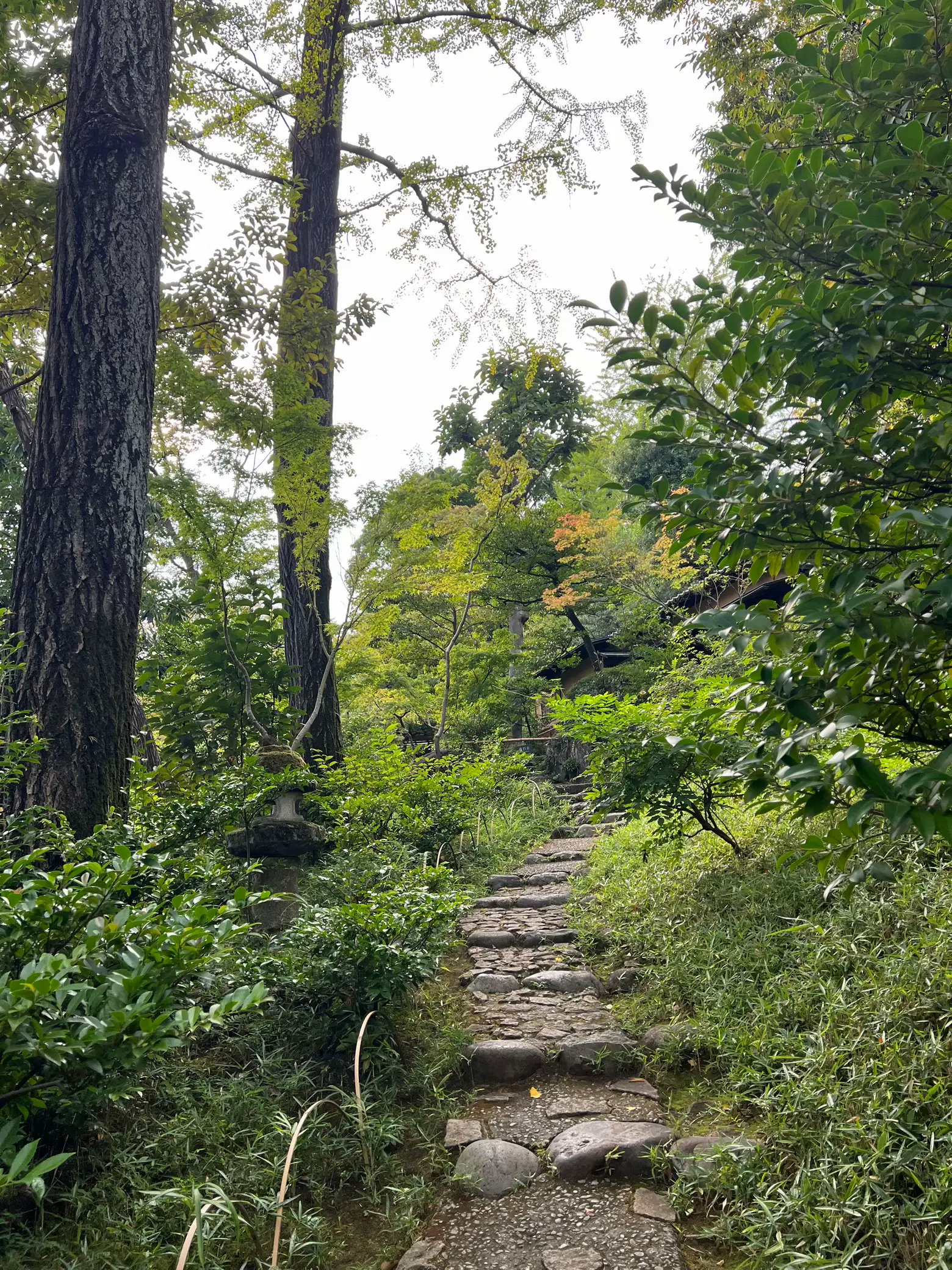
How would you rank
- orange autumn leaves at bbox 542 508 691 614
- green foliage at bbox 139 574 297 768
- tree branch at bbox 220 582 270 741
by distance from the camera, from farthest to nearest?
1. orange autumn leaves at bbox 542 508 691 614
2. green foliage at bbox 139 574 297 768
3. tree branch at bbox 220 582 270 741

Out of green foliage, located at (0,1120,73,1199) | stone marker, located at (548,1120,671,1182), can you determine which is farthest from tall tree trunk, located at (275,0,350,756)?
green foliage, located at (0,1120,73,1199)

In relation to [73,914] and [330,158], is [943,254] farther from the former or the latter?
[330,158]

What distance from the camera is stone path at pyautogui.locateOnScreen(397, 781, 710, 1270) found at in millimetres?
2275

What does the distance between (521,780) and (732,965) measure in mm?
A: 6942

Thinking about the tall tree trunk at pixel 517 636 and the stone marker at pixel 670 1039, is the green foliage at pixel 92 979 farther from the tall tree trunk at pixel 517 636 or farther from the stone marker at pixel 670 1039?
the tall tree trunk at pixel 517 636

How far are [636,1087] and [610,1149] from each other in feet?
1.67

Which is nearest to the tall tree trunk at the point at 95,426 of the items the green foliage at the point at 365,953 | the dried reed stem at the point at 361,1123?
the green foliage at the point at 365,953

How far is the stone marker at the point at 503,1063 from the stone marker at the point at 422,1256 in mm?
944

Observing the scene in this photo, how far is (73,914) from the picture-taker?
2027 millimetres

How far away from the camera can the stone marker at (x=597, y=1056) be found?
3.24 metres

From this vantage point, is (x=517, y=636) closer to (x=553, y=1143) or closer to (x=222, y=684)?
(x=222, y=684)

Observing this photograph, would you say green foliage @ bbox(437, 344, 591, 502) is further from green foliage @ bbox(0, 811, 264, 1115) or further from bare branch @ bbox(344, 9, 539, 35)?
green foliage @ bbox(0, 811, 264, 1115)

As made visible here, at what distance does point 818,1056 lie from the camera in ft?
8.27

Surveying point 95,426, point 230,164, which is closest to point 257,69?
point 230,164
